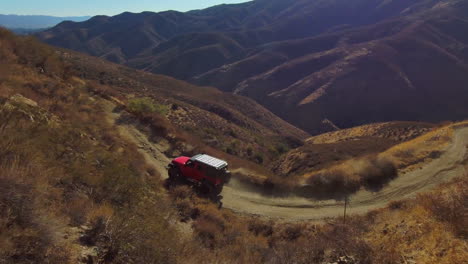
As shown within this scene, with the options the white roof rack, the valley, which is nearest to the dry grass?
Result: the valley

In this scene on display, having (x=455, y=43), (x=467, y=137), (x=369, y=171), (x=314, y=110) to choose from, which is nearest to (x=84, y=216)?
(x=369, y=171)

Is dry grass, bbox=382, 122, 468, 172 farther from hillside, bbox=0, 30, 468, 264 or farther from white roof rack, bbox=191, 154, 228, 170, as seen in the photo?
white roof rack, bbox=191, 154, 228, 170

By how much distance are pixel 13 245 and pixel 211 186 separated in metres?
10.0

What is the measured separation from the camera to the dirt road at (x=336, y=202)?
14016mm

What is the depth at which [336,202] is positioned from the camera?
14.7 meters

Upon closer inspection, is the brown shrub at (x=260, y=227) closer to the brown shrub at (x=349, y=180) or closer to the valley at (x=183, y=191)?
the valley at (x=183, y=191)

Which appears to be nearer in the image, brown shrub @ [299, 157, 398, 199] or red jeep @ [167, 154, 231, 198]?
red jeep @ [167, 154, 231, 198]

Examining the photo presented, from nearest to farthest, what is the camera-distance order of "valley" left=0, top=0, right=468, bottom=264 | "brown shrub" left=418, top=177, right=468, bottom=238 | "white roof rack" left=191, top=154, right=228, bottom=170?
"valley" left=0, top=0, right=468, bottom=264 → "brown shrub" left=418, top=177, right=468, bottom=238 → "white roof rack" left=191, top=154, right=228, bottom=170

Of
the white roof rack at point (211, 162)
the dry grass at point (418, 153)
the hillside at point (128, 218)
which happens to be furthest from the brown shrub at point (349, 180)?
the white roof rack at point (211, 162)

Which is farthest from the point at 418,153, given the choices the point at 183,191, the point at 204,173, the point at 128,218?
the point at 128,218

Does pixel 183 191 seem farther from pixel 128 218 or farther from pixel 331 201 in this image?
pixel 331 201

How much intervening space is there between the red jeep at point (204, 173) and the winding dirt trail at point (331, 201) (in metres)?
1.33

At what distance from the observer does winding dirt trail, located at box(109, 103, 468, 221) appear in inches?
553

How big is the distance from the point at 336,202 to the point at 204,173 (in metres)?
7.39
